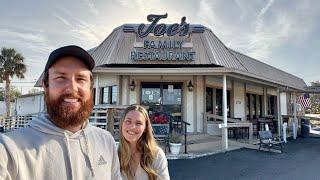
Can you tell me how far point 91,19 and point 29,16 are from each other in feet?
9.04

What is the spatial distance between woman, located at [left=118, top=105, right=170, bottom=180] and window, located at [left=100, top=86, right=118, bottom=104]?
10.1 m

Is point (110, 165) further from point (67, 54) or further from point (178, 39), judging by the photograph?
point (178, 39)

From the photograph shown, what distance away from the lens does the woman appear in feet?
8.96

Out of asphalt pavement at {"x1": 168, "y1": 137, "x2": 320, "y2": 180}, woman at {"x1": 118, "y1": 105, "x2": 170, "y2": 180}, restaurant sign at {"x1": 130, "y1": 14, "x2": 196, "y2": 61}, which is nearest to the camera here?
woman at {"x1": 118, "y1": 105, "x2": 170, "y2": 180}

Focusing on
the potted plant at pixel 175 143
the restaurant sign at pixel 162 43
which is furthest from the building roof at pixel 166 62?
the potted plant at pixel 175 143

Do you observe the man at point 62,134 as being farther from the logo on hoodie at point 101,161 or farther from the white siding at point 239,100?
the white siding at point 239,100

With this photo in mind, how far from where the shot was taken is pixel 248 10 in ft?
49.0

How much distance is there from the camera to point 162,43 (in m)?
12.6

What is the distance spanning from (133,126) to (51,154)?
1.51m

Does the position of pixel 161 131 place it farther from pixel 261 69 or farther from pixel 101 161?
pixel 261 69

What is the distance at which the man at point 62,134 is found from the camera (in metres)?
1.36

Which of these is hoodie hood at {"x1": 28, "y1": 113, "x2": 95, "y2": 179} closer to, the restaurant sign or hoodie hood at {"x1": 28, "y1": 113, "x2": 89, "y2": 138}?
hoodie hood at {"x1": 28, "y1": 113, "x2": 89, "y2": 138}

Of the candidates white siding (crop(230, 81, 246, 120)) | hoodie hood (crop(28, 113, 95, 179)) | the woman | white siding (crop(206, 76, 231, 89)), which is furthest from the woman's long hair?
white siding (crop(230, 81, 246, 120))

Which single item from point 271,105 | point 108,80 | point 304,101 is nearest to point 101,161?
point 108,80
